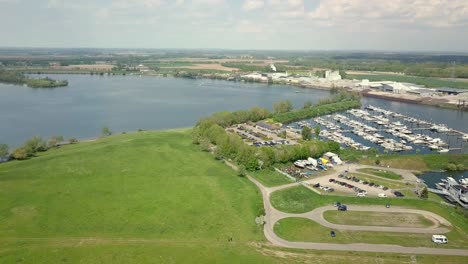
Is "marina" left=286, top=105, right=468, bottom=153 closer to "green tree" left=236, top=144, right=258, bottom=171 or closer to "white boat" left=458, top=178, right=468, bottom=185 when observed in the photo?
"white boat" left=458, top=178, right=468, bottom=185

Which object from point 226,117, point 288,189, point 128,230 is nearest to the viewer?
point 128,230

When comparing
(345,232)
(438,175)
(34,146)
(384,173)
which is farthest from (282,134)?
(34,146)

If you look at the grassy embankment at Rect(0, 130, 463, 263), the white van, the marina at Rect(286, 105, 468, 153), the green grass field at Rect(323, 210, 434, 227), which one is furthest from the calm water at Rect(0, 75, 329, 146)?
the white van

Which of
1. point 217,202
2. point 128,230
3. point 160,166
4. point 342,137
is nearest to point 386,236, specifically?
point 217,202

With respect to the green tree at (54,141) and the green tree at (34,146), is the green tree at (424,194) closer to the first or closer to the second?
the green tree at (34,146)

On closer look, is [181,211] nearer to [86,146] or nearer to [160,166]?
[160,166]

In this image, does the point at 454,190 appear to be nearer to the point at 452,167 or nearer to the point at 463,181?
the point at 463,181
